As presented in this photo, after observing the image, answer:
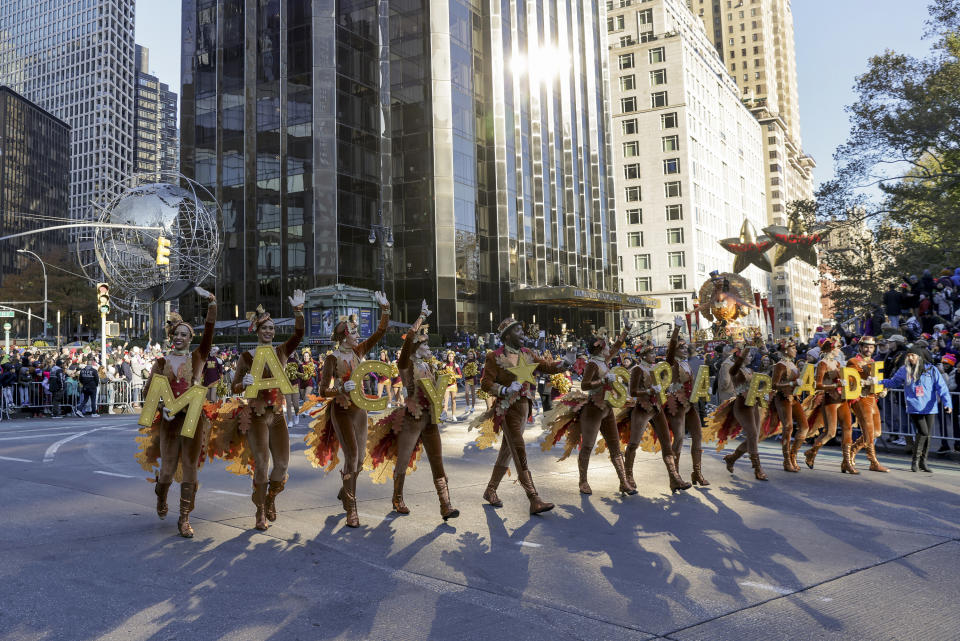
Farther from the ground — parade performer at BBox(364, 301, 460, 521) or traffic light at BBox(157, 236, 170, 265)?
traffic light at BBox(157, 236, 170, 265)

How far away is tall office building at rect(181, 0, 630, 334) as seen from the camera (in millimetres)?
43562

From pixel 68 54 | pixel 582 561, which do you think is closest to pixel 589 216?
pixel 582 561

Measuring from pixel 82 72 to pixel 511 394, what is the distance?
6640 inches

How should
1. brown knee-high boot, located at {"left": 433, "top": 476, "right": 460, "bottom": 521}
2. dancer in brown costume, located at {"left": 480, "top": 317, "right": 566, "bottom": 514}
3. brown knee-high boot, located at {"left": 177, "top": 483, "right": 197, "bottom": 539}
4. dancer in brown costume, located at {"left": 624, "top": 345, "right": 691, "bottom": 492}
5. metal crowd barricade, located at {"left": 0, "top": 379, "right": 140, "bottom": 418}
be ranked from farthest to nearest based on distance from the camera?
metal crowd barricade, located at {"left": 0, "top": 379, "right": 140, "bottom": 418} → dancer in brown costume, located at {"left": 624, "top": 345, "right": 691, "bottom": 492} → dancer in brown costume, located at {"left": 480, "top": 317, "right": 566, "bottom": 514} → brown knee-high boot, located at {"left": 433, "top": 476, "right": 460, "bottom": 521} → brown knee-high boot, located at {"left": 177, "top": 483, "right": 197, "bottom": 539}

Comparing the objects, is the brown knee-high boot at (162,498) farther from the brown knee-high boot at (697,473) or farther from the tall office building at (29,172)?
the tall office building at (29,172)

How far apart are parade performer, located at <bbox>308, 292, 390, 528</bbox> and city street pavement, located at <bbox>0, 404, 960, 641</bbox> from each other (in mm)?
572

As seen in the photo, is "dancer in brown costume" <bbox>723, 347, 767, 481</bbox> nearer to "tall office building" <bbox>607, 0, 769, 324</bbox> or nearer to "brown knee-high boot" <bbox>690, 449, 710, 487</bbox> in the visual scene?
"brown knee-high boot" <bbox>690, 449, 710, 487</bbox>

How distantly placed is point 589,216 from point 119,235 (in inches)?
1610

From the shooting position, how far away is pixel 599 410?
28.7 feet

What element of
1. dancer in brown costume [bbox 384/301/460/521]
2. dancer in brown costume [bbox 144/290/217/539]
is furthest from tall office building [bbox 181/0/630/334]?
dancer in brown costume [bbox 144/290/217/539]

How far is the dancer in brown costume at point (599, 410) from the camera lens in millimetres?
8531

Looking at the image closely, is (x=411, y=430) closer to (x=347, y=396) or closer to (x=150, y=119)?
(x=347, y=396)

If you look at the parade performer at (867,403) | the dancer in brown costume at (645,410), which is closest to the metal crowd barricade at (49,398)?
the dancer in brown costume at (645,410)

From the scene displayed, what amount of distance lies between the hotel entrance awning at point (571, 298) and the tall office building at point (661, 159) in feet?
53.2
